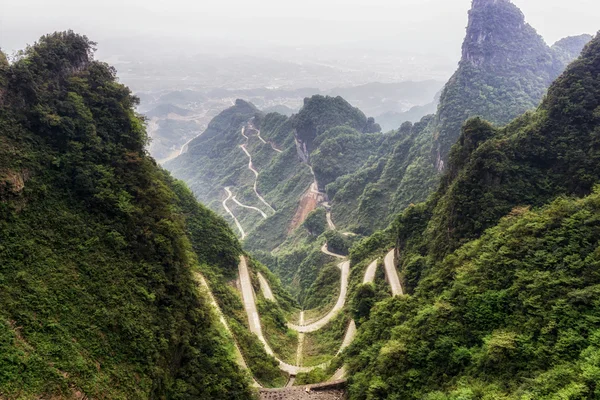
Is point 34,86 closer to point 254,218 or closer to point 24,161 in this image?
point 24,161

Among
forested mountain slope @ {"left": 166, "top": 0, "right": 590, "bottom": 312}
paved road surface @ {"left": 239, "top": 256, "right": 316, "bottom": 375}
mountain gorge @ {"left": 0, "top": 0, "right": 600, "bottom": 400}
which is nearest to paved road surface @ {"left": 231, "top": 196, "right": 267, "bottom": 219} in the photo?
forested mountain slope @ {"left": 166, "top": 0, "right": 590, "bottom": 312}

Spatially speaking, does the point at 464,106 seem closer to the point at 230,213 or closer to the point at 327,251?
the point at 327,251

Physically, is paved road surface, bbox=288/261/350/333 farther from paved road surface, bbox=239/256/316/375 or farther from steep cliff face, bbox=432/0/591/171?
steep cliff face, bbox=432/0/591/171

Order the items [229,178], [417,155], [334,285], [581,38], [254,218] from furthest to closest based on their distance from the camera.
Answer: [229,178]
[581,38]
[254,218]
[417,155]
[334,285]

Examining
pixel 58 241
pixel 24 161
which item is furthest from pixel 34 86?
pixel 58 241

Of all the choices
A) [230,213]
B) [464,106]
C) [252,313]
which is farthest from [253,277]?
[230,213]
